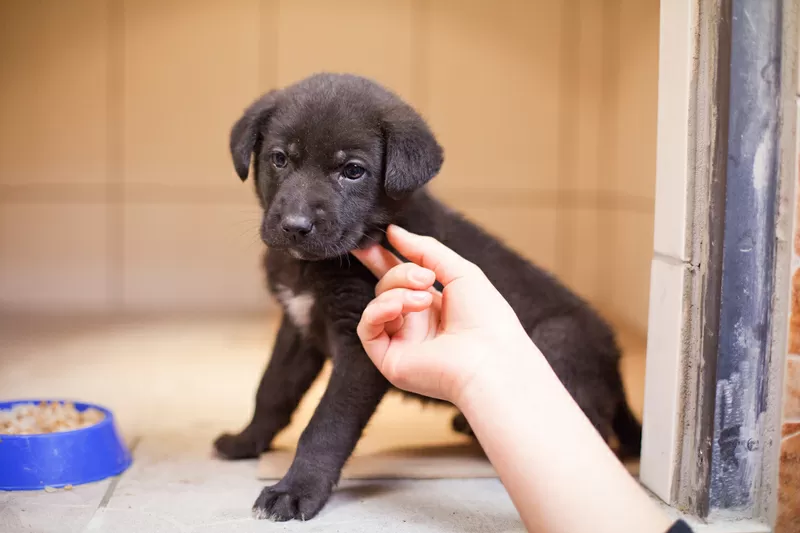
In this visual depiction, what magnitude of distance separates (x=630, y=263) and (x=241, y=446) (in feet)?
9.03

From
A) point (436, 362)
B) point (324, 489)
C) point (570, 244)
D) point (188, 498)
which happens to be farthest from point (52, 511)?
point (570, 244)

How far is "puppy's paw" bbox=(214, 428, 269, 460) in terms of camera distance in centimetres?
235

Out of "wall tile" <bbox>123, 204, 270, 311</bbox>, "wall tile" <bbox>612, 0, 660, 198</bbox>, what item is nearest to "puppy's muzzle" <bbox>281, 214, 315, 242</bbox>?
"wall tile" <bbox>612, 0, 660, 198</bbox>

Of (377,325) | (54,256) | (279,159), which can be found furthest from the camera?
(54,256)

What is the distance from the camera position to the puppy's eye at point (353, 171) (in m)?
2.02

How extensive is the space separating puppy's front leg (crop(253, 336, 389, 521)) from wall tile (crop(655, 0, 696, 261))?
74 cm

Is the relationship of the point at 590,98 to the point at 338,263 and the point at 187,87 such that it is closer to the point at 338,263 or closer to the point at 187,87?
the point at 187,87

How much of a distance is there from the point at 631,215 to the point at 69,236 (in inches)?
123

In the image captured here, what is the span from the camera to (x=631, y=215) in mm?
4504

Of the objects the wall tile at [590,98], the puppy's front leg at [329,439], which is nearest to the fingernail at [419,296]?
the puppy's front leg at [329,439]

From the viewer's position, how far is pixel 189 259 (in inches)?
201

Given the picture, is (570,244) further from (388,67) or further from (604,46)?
(388,67)

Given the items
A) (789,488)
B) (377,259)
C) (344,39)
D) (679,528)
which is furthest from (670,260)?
(344,39)

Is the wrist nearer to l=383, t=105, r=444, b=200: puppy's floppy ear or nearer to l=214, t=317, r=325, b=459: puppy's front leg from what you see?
l=383, t=105, r=444, b=200: puppy's floppy ear
